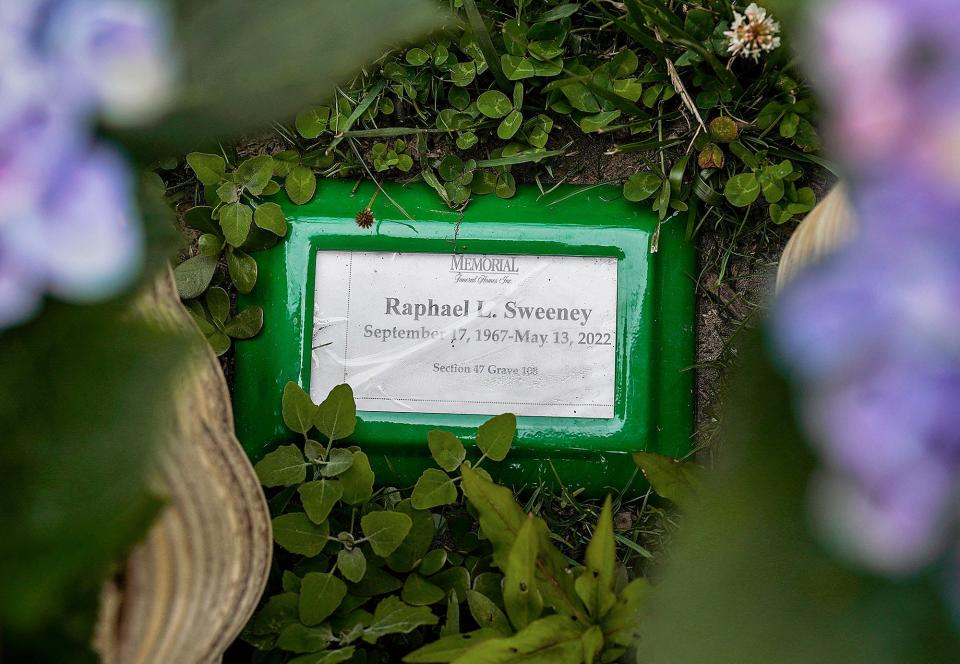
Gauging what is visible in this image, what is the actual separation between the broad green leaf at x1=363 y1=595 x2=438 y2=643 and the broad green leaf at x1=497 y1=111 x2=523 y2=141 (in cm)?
36

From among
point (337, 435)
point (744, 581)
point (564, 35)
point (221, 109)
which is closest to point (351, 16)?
point (221, 109)

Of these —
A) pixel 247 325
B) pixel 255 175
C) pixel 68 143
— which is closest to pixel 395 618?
pixel 247 325

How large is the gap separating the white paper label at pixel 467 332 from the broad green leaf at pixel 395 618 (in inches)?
5.7

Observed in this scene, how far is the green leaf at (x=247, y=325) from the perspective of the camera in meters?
0.64

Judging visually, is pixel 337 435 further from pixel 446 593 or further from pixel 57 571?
pixel 57 571

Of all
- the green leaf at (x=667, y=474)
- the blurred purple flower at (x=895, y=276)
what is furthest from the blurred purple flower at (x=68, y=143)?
the green leaf at (x=667, y=474)

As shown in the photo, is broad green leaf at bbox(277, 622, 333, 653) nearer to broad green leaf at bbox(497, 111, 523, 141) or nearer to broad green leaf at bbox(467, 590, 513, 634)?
broad green leaf at bbox(467, 590, 513, 634)

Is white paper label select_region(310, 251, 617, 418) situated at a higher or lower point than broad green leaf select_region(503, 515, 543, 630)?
higher

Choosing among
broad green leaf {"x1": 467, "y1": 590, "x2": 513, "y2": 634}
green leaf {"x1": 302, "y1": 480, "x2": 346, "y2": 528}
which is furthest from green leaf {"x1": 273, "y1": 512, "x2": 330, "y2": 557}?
broad green leaf {"x1": 467, "y1": 590, "x2": 513, "y2": 634}

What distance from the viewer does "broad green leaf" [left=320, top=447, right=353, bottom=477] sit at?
60 centimetres

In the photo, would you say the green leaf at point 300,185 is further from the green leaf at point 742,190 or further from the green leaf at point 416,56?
the green leaf at point 742,190

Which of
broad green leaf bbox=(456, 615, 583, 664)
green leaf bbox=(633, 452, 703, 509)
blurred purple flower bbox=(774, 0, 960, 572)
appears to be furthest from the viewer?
green leaf bbox=(633, 452, 703, 509)

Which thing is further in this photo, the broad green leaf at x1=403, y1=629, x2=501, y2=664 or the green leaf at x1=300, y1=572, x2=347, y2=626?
the green leaf at x1=300, y1=572, x2=347, y2=626

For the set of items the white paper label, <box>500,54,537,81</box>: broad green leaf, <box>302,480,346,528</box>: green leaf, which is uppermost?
<box>500,54,537,81</box>: broad green leaf
